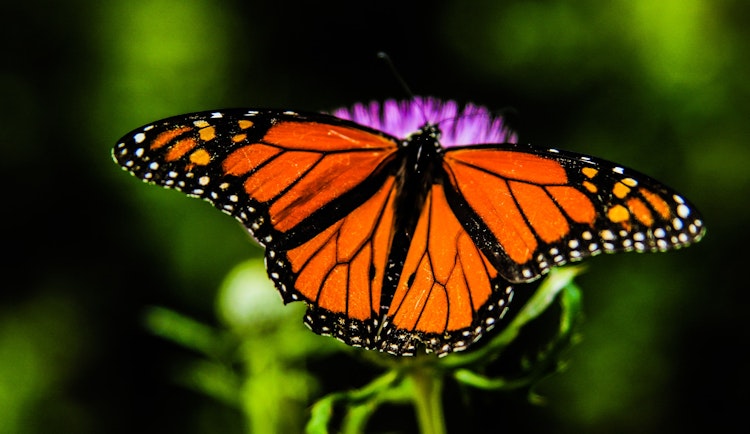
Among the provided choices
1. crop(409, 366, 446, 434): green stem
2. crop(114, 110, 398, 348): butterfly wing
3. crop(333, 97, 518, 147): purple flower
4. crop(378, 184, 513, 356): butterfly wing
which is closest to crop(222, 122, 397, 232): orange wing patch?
crop(114, 110, 398, 348): butterfly wing

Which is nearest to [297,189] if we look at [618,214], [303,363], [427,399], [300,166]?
[300,166]

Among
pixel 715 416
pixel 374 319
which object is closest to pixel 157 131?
pixel 374 319

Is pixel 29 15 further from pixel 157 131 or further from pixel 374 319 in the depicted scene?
pixel 374 319

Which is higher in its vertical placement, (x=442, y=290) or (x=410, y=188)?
(x=410, y=188)

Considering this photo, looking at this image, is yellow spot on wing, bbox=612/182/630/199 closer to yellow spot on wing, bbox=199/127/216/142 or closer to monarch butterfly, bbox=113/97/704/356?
monarch butterfly, bbox=113/97/704/356

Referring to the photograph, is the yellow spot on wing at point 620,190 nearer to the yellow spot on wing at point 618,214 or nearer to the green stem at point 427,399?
the yellow spot on wing at point 618,214

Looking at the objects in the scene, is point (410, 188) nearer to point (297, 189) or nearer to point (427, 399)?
point (297, 189)

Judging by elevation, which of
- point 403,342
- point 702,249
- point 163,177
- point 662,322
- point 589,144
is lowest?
point 403,342
